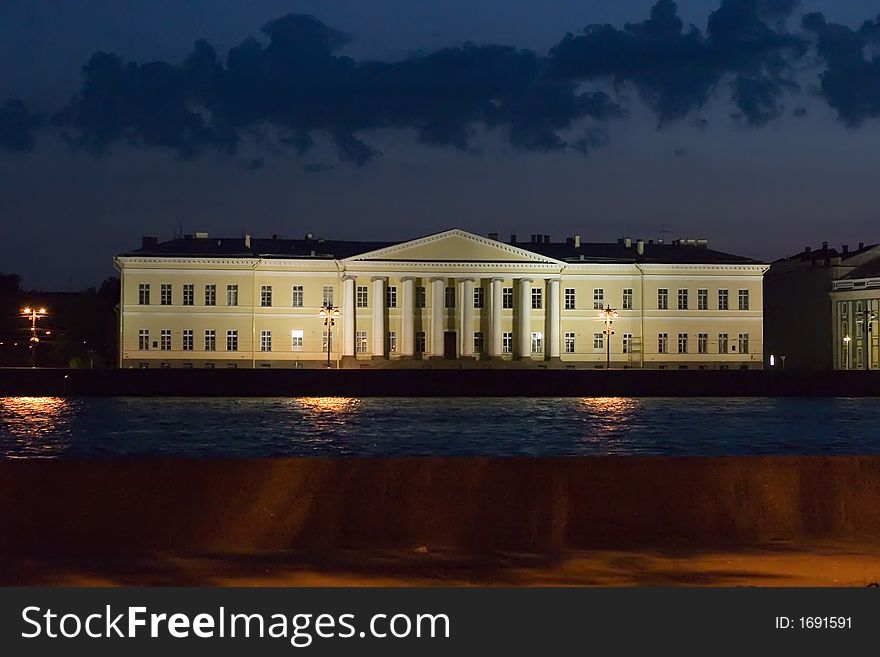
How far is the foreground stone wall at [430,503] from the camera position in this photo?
900 centimetres

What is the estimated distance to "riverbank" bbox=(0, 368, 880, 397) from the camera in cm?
4672

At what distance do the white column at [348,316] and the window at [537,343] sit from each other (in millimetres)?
10528

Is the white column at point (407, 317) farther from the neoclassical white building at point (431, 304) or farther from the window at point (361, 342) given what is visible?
the window at point (361, 342)

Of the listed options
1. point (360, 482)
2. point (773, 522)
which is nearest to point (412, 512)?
point (360, 482)

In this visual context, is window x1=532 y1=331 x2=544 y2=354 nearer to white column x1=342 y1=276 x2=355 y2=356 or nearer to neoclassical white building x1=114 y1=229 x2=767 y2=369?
neoclassical white building x1=114 y1=229 x2=767 y2=369

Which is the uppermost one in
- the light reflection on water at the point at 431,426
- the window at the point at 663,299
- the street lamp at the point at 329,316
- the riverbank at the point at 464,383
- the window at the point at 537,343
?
the window at the point at 663,299

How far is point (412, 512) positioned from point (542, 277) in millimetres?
68370

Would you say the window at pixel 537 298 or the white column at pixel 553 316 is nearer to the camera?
the white column at pixel 553 316

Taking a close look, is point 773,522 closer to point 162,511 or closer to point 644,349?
point 162,511

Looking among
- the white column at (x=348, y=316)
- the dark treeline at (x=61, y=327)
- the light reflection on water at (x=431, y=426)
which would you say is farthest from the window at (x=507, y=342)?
the light reflection on water at (x=431, y=426)

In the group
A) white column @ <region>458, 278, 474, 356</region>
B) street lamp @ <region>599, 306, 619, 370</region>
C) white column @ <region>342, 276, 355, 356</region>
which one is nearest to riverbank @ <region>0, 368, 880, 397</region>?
street lamp @ <region>599, 306, 619, 370</region>

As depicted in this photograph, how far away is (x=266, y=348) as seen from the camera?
249 ft

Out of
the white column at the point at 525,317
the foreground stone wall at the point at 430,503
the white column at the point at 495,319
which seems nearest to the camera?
the foreground stone wall at the point at 430,503

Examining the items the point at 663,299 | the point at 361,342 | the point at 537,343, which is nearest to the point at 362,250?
the point at 361,342
